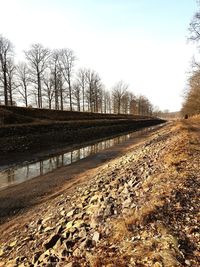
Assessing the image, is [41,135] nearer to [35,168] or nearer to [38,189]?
[35,168]

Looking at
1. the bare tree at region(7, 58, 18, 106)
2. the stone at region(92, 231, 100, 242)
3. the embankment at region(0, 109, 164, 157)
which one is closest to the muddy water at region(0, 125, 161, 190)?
the embankment at region(0, 109, 164, 157)

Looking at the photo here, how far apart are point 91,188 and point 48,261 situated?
4.91 m

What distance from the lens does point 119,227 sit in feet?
19.5

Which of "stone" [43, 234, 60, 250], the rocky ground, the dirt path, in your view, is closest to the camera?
the rocky ground

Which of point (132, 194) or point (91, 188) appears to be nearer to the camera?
point (132, 194)

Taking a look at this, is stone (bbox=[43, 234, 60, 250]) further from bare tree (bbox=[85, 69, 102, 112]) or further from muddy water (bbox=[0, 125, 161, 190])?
bare tree (bbox=[85, 69, 102, 112])

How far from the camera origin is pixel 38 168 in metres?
17.5

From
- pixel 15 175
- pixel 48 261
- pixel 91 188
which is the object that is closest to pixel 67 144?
pixel 15 175

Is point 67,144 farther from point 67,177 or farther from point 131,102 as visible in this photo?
point 131,102

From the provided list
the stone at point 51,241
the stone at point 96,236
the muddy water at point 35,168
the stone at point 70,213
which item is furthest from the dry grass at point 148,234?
A: the muddy water at point 35,168

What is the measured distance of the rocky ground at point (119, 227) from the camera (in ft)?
16.2

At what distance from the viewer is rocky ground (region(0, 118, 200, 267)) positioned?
4934mm

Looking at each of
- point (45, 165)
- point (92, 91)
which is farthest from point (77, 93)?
point (45, 165)

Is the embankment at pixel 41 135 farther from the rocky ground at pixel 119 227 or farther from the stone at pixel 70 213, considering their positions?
the stone at pixel 70 213
